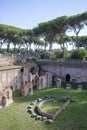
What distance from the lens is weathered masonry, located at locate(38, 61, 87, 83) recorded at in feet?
114

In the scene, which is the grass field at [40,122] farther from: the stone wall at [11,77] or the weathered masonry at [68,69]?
the weathered masonry at [68,69]

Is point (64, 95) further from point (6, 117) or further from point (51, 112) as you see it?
point (6, 117)

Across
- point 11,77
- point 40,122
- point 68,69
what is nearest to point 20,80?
point 11,77

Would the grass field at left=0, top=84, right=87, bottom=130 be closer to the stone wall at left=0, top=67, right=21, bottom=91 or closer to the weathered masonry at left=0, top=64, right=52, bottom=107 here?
the weathered masonry at left=0, top=64, right=52, bottom=107

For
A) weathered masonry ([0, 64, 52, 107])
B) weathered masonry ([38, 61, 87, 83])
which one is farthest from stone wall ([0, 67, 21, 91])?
weathered masonry ([38, 61, 87, 83])

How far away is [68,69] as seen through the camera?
3612cm

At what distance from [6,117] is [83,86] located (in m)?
15.6

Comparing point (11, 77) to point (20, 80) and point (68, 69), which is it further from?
point (68, 69)

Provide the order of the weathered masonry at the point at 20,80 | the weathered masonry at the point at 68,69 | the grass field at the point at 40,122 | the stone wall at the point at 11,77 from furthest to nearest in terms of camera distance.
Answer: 1. the weathered masonry at the point at 68,69
2. the stone wall at the point at 11,77
3. the weathered masonry at the point at 20,80
4. the grass field at the point at 40,122

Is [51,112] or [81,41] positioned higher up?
[81,41]

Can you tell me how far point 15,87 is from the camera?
30016 mm

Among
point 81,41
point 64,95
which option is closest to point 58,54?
point 81,41

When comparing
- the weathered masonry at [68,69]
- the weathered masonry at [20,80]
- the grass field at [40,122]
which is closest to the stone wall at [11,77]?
the weathered masonry at [20,80]

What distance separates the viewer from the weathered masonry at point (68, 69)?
34.7 m
